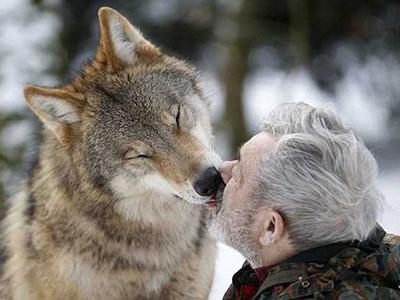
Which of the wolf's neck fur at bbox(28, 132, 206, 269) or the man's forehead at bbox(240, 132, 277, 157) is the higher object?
the man's forehead at bbox(240, 132, 277, 157)

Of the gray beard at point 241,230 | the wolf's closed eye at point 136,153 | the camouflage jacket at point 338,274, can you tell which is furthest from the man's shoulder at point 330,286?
the wolf's closed eye at point 136,153

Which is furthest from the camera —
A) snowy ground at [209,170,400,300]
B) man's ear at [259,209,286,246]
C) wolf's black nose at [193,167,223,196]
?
snowy ground at [209,170,400,300]

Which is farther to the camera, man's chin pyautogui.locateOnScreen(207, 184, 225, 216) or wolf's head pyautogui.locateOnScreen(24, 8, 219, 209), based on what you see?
wolf's head pyautogui.locateOnScreen(24, 8, 219, 209)

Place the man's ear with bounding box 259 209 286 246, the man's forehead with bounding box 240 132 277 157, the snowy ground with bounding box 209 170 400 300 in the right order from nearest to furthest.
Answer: the man's ear with bounding box 259 209 286 246 → the man's forehead with bounding box 240 132 277 157 → the snowy ground with bounding box 209 170 400 300

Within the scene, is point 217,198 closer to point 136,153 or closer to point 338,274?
point 136,153

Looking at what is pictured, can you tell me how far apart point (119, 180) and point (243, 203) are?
3.31 feet

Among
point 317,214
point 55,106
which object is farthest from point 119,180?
point 317,214

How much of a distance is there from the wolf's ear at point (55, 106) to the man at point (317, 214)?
120 centimetres

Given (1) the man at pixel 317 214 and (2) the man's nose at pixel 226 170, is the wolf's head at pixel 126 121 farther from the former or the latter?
(1) the man at pixel 317 214

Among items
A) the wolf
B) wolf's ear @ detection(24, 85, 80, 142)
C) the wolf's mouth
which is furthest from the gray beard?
wolf's ear @ detection(24, 85, 80, 142)

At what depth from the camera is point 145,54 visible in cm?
392

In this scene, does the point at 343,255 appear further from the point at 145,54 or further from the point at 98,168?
the point at 145,54

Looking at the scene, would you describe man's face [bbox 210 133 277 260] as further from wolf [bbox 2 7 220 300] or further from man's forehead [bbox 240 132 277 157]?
wolf [bbox 2 7 220 300]

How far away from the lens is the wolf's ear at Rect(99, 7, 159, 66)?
3.70m
